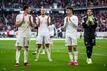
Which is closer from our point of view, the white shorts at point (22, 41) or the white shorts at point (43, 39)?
the white shorts at point (22, 41)

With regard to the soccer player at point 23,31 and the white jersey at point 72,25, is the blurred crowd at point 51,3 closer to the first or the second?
the white jersey at point 72,25

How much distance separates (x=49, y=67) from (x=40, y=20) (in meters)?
3.36

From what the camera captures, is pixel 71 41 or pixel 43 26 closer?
pixel 71 41

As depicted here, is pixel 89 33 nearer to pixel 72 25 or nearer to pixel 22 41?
pixel 72 25

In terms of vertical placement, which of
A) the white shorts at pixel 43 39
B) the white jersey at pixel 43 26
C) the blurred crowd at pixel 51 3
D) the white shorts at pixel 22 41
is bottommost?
the blurred crowd at pixel 51 3

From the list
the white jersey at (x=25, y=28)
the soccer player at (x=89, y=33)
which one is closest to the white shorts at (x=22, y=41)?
the white jersey at (x=25, y=28)

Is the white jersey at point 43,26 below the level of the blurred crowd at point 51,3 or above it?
above

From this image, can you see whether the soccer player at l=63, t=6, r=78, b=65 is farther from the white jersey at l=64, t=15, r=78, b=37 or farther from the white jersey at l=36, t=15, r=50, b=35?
the white jersey at l=36, t=15, r=50, b=35

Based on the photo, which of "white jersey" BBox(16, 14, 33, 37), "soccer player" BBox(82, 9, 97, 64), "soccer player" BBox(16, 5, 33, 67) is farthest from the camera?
"soccer player" BBox(82, 9, 97, 64)

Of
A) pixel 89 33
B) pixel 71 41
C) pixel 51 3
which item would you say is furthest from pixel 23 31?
pixel 51 3

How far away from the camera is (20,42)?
18.5m

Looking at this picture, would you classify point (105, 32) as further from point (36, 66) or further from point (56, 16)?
point (36, 66)

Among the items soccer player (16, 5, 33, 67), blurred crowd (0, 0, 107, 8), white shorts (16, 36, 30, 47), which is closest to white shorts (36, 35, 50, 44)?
soccer player (16, 5, 33, 67)

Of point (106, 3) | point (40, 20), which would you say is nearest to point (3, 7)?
point (106, 3)
